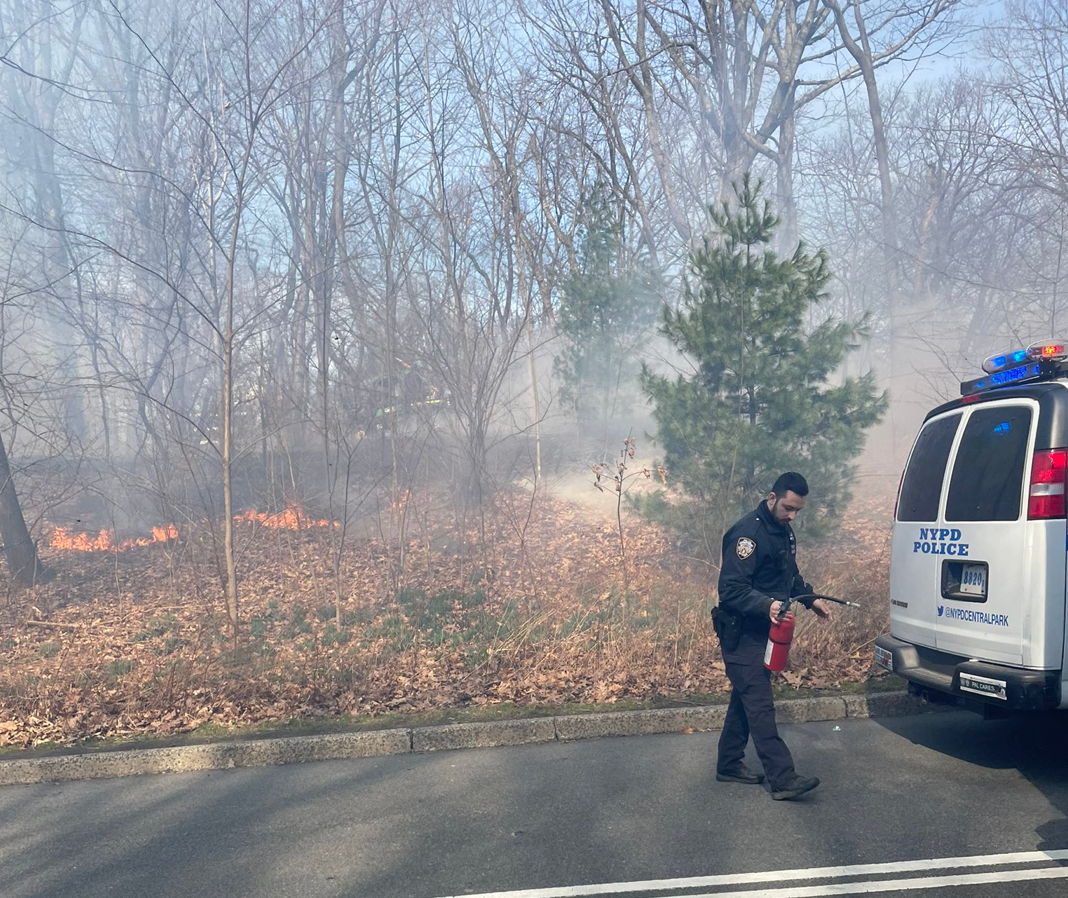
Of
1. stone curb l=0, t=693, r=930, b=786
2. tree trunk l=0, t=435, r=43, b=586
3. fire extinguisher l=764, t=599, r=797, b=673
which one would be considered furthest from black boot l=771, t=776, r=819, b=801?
tree trunk l=0, t=435, r=43, b=586

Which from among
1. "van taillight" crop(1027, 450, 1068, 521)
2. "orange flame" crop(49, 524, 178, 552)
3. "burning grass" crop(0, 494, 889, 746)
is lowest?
"burning grass" crop(0, 494, 889, 746)

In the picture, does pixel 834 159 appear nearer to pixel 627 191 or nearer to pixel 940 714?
pixel 627 191

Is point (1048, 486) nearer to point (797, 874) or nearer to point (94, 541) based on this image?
point (797, 874)

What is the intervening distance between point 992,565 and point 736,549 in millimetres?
1358

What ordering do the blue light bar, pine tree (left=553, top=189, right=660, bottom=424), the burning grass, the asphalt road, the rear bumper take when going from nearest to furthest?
the asphalt road < the rear bumper < the blue light bar < the burning grass < pine tree (left=553, top=189, right=660, bottom=424)

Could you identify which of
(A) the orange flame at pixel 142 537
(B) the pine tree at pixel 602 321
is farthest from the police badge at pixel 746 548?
(B) the pine tree at pixel 602 321

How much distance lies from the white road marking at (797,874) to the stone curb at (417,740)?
7.47 feet

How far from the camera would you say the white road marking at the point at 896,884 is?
3.68 metres

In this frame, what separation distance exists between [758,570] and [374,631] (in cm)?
511

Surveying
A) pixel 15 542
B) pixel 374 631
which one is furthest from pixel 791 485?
pixel 15 542

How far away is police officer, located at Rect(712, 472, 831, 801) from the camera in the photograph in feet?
15.7

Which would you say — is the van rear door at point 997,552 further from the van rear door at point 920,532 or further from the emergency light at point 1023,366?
the emergency light at point 1023,366

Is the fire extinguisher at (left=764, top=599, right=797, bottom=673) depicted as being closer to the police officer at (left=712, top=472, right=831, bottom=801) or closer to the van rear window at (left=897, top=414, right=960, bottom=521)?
the police officer at (left=712, top=472, right=831, bottom=801)

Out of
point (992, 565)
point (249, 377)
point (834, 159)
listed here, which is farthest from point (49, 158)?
point (834, 159)
